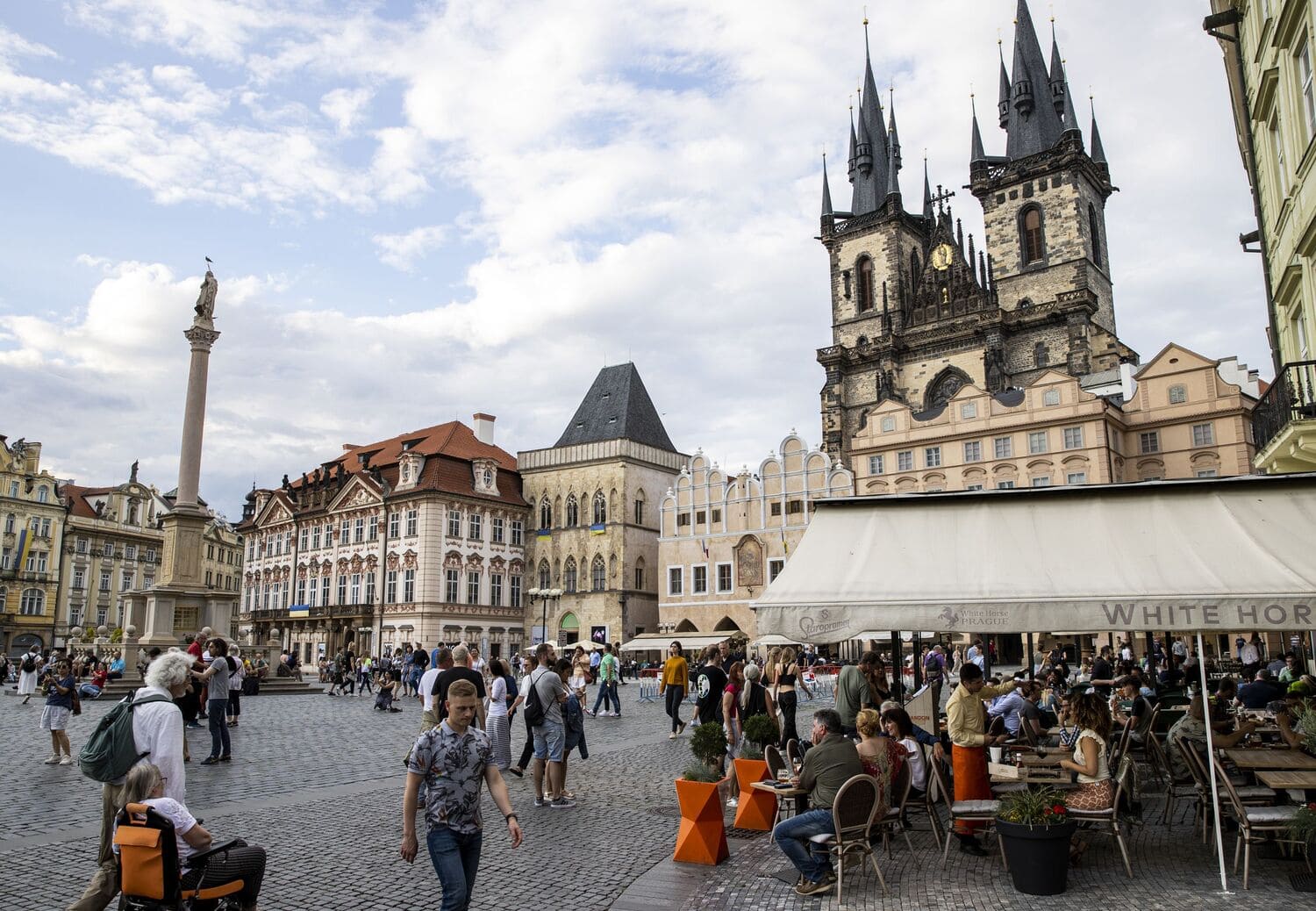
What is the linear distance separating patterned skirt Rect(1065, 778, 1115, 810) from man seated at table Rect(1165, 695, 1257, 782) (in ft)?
5.90

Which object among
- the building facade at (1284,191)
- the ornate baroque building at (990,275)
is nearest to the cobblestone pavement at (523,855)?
the building facade at (1284,191)

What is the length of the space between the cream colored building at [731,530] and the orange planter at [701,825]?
134ft

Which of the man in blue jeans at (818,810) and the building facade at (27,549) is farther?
the building facade at (27,549)

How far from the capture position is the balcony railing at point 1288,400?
40.0 ft

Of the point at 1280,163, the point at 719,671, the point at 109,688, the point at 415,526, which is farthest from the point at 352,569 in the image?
the point at 1280,163

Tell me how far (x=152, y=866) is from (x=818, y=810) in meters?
4.49

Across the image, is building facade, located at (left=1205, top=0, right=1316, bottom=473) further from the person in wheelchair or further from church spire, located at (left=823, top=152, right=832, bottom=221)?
church spire, located at (left=823, top=152, right=832, bottom=221)

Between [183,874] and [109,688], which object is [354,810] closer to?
[183,874]

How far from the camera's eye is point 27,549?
222 ft

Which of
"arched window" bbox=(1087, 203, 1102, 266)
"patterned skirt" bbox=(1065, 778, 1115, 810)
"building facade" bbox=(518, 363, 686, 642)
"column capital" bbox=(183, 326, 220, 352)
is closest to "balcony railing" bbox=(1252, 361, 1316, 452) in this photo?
"patterned skirt" bbox=(1065, 778, 1115, 810)

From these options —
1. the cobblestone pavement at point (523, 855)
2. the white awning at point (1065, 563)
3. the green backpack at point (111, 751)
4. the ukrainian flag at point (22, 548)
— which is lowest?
the cobblestone pavement at point (523, 855)

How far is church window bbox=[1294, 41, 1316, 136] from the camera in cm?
1262

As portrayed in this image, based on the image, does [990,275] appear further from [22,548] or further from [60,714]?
[22,548]

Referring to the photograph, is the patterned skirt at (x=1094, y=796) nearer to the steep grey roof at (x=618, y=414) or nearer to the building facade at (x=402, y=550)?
the building facade at (x=402, y=550)
